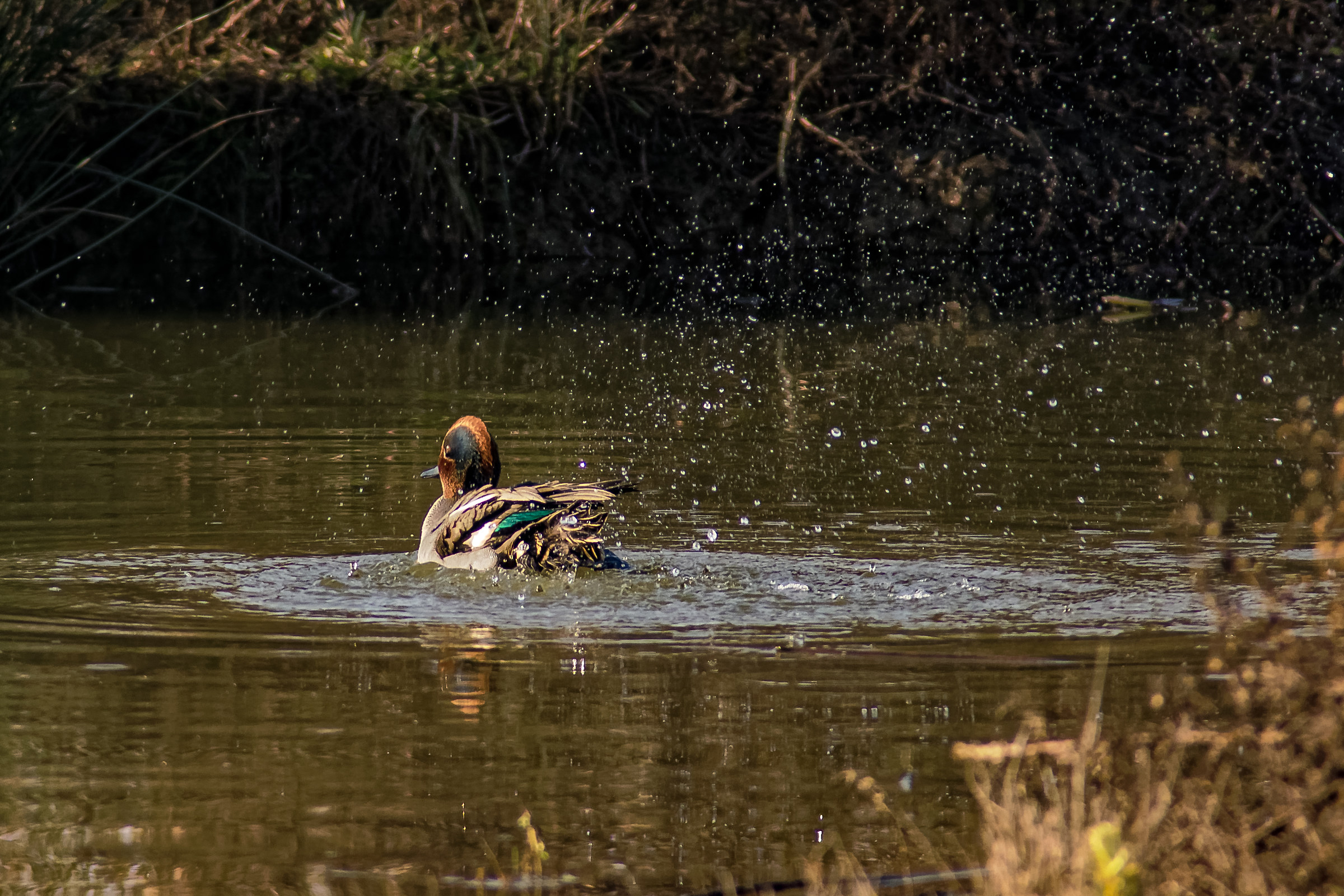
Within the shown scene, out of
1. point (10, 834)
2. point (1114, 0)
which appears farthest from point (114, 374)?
point (1114, 0)

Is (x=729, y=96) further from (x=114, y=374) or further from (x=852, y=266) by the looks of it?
(x=114, y=374)

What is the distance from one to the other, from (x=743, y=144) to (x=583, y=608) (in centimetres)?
1493

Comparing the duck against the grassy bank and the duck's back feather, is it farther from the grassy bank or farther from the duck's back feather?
the grassy bank

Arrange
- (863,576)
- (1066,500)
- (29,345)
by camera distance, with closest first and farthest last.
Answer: (863,576)
(1066,500)
(29,345)

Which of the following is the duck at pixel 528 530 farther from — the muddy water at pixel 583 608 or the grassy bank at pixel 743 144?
the grassy bank at pixel 743 144

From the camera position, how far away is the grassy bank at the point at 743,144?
2106cm

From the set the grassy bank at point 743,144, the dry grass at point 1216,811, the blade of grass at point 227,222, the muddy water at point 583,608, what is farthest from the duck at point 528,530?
the grassy bank at point 743,144

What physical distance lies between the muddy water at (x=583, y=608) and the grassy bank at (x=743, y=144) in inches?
266

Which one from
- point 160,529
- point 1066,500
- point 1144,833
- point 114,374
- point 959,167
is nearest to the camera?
point 1144,833

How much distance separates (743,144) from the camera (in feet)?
71.6

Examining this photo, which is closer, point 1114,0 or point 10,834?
point 10,834

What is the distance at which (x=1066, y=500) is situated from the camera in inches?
374

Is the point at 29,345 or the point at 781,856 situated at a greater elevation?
the point at 29,345

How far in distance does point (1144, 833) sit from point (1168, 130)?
19.6 m
